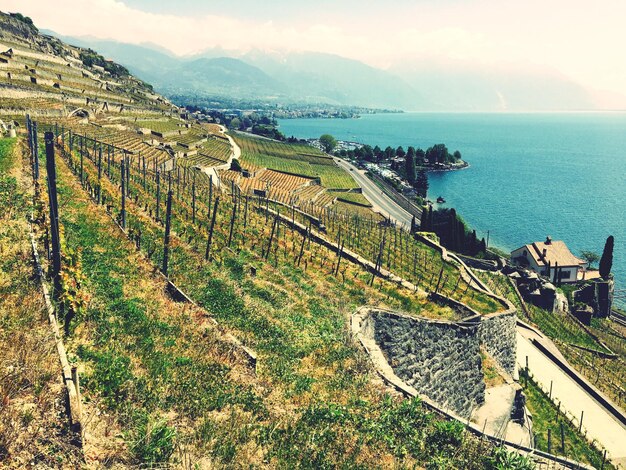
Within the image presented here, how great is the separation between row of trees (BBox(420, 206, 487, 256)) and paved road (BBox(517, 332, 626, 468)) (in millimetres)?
38436

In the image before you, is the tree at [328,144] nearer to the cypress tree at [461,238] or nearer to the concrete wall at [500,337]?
the cypress tree at [461,238]

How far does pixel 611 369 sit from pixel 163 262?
46774mm

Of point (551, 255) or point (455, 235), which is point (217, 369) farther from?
point (551, 255)

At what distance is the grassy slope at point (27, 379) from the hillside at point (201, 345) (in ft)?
0.11

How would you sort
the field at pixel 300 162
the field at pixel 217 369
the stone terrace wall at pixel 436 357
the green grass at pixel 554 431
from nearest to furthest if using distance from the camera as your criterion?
the field at pixel 217 369 < the stone terrace wall at pixel 436 357 < the green grass at pixel 554 431 < the field at pixel 300 162

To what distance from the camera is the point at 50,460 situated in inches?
301

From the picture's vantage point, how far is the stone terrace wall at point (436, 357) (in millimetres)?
23344

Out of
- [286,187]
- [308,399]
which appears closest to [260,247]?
[308,399]

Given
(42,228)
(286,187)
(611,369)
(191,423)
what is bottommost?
(611,369)

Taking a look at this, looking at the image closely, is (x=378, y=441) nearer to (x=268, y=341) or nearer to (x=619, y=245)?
(x=268, y=341)

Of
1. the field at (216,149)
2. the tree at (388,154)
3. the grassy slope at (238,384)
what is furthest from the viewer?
the tree at (388,154)

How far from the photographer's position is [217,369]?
13.5m

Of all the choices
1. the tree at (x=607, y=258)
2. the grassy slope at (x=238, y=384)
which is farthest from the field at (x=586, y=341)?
the grassy slope at (x=238, y=384)

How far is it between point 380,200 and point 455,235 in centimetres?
3519
